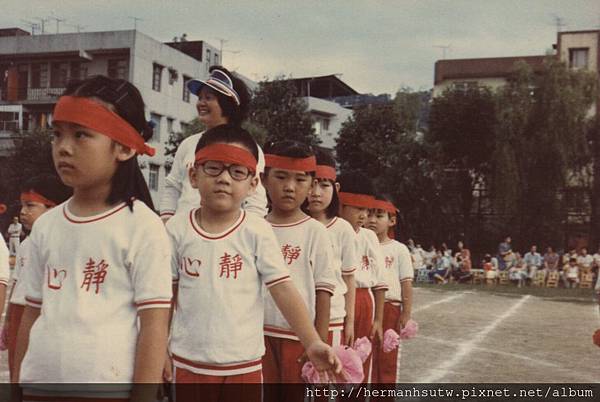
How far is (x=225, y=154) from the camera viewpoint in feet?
8.54

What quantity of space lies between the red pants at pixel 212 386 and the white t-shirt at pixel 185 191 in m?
0.78

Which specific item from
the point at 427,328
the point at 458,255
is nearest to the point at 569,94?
the point at 458,255

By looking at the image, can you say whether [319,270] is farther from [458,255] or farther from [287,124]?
[458,255]

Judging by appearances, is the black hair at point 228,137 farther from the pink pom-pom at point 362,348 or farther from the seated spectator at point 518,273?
the seated spectator at point 518,273

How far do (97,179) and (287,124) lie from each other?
12.9 metres

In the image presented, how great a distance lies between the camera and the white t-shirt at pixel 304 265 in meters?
3.20

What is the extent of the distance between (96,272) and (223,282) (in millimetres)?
612

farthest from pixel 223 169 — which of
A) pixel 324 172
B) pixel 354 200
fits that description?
pixel 354 200

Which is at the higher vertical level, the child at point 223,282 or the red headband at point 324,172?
the red headband at point 324,172

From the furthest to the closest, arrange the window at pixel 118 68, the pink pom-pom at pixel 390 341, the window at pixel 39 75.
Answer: the window at pixel 118 68 < the window at pixel 39 75 < the pink pom-pom at pixel 390 341

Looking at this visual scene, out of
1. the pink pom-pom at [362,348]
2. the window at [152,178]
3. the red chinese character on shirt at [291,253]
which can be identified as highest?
the window at [152,178]

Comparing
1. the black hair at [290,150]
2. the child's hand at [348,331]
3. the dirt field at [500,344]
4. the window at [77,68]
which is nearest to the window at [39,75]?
the window at [77,68]

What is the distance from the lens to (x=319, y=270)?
126 inches

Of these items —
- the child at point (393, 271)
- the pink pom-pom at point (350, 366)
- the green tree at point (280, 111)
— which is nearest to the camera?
the pink pom-pom at point (350, 366)
